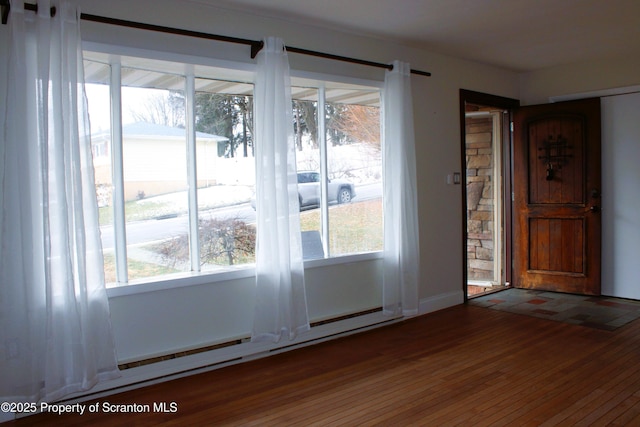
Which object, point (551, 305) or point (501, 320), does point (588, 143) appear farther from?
point (501, 320)

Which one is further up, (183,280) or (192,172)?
(192,172)

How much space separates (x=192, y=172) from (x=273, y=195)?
1.90 ft

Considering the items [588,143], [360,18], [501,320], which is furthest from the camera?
[588,143]

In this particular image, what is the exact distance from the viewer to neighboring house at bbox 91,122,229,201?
10.1ft

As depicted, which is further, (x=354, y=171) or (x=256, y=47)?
(x=354, y=171)

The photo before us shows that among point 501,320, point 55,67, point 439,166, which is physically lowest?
point 501,320

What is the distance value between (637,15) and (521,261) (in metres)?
2.74

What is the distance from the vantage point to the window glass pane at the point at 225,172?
346 centimetres

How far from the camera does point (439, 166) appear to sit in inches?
186

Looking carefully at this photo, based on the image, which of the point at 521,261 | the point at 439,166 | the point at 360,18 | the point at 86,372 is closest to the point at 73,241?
the point at 86,372

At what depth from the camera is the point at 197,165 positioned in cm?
343

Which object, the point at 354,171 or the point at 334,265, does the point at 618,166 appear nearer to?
the point at 354,171

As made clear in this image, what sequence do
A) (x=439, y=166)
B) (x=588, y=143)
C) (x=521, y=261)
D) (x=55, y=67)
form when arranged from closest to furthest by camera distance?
1. (x=55, y=67)
2. (x=439, y=166)
3. (x=588, y=143)
4. (x=521, y=261)

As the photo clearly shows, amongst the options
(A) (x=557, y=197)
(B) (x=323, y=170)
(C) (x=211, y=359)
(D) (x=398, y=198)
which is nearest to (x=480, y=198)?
(A) (x=557, y=197)
